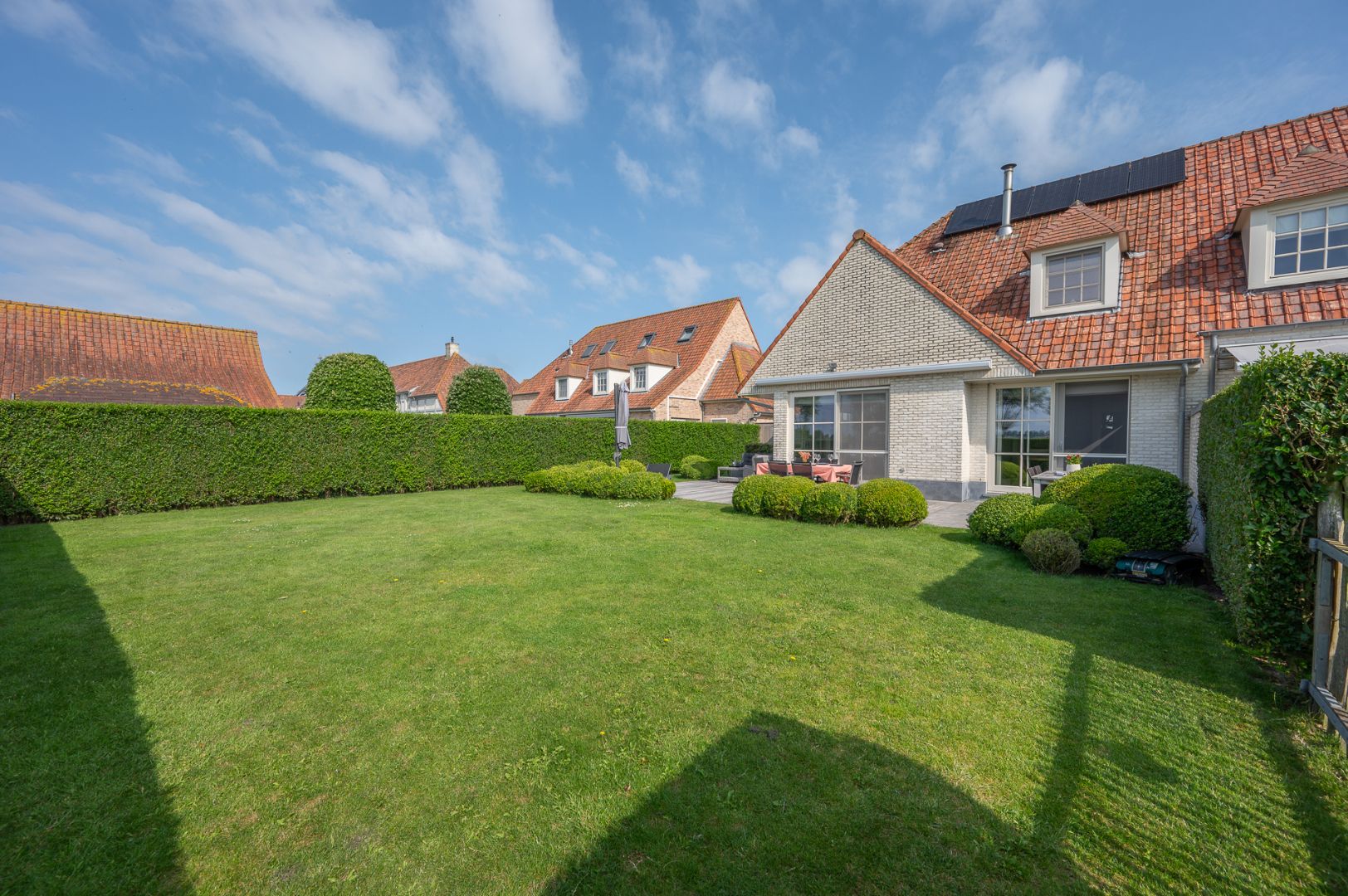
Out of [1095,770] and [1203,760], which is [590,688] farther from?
[1203,760]

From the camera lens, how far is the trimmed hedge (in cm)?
1347

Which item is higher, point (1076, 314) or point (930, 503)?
point (1076, 314)

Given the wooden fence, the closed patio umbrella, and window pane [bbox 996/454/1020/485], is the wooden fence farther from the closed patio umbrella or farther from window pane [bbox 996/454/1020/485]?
the closed patio umbrella

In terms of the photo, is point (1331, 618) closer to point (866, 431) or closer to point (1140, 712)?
point (1140, 712)

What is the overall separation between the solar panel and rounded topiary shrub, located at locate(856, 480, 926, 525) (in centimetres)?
941

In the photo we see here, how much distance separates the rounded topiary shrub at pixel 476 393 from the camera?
23.9 metres

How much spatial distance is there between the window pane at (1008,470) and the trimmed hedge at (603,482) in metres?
7.64

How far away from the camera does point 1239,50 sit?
9.40 metres

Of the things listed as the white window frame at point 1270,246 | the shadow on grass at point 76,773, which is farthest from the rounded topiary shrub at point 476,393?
the white window frame at point 1270,246

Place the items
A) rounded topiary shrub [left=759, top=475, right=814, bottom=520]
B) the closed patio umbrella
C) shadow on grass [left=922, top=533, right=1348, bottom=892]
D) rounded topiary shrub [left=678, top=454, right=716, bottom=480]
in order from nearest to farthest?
shadow on grass [left=922, top=533, right=1348, bottom=892] → rounded topiary shrub [left=759, top=475, right=814, bottom=520] → the closed patio umbrella → rounded topiary shrub [left=678, top=454, right=716, bottom=480]

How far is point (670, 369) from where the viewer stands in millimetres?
28375

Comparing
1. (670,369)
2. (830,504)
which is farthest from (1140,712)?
(670,369)

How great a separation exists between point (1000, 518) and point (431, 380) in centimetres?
4318

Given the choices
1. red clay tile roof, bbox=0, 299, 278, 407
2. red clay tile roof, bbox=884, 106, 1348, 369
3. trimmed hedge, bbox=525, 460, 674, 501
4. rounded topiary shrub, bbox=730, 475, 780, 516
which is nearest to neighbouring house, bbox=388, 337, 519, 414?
red clay tile roof, bbox=0, 299, 278, 407
